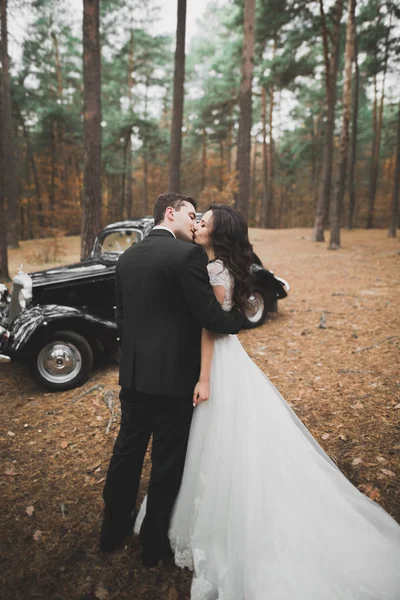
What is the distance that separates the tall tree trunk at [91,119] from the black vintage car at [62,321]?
4328mm

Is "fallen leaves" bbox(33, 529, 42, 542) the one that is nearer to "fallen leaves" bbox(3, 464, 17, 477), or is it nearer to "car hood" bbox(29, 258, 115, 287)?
"fallen leaves" bbox(3, 464, 17, 477)

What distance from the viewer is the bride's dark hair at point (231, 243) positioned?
2.14 meters

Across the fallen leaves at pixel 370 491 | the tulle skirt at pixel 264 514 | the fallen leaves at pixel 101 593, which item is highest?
the tulle skirt at pixel 264 514

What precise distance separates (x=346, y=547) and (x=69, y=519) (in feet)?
6.27

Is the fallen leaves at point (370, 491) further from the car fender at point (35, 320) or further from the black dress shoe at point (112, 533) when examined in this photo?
the car fender at point (35, 320)

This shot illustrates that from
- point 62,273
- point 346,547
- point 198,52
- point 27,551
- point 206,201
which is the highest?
point 198,52

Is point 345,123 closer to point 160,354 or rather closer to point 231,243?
point 231,243

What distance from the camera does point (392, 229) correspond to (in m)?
Result: 18.4

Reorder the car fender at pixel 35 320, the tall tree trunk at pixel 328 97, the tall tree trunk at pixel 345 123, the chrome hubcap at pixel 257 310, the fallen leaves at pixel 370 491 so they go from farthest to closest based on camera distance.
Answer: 1. the tall tree trunk at pixel 328 97
2. the tall tree trunk at pixel 345 123
3. the chrome hubcap at pixel 257 310
4. the car fender at pixel 35 320
5. the fallen leaves at pixel 370 491

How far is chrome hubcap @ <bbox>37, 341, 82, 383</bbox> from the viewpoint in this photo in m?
4.20

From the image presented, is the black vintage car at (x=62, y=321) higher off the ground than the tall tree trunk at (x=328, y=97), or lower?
lower

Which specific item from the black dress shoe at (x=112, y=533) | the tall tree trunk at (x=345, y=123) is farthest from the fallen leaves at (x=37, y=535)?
the tall tree trunk at (x=345, y=123)

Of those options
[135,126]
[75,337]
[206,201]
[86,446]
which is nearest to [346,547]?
[86,446]

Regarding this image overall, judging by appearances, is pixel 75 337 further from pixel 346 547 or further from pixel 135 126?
pixel 135 126
